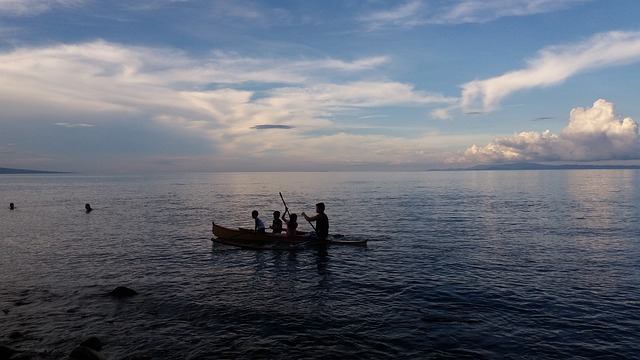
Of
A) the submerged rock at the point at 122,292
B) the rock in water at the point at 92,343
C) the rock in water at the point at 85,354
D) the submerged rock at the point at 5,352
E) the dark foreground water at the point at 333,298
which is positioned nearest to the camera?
the rock in water at the point at 85,354

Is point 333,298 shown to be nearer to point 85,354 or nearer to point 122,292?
point 122,292

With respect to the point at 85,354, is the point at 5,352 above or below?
below

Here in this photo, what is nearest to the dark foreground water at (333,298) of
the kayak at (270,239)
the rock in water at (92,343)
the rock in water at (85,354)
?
the rock in water at (92,343)

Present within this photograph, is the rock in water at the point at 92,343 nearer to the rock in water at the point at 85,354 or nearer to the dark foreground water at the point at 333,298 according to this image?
the dark foreground water at the point at 333,298

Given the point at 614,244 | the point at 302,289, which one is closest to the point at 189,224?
the point at 302,289

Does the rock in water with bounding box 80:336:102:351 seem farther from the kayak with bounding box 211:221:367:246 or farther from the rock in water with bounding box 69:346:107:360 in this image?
the kayak with bounding box 211:221:367:246

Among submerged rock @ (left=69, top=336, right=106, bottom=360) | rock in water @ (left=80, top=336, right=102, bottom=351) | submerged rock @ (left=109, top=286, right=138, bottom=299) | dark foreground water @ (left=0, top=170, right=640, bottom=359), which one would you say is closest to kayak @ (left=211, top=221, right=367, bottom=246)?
dark foreground water @ (left=0, top=170, right=640, bottom=359)

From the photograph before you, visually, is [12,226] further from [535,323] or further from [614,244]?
[614,244]

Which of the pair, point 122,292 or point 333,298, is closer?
point 333,298

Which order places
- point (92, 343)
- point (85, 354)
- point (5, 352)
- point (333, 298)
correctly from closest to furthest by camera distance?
1. point (85, 354)
2. point (5, 352)
3. point (92, 343)
4. point (333, 298)

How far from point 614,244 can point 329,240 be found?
2212 centimetres

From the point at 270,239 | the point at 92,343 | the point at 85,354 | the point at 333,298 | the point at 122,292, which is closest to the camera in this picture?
the point at 85,354

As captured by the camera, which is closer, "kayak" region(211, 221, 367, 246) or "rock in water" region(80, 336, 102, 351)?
"rock in water" region(80, 336, 102, 351)

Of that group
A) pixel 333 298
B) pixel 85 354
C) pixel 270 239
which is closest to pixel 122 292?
pixel 85 354
